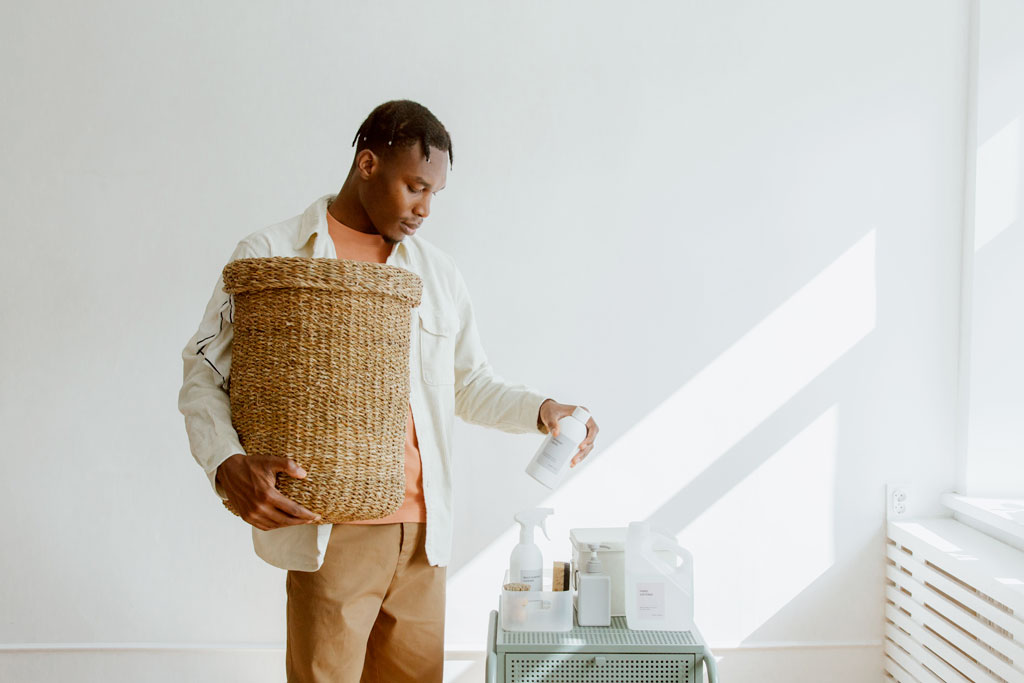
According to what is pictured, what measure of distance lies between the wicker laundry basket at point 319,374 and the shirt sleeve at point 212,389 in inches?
1.1

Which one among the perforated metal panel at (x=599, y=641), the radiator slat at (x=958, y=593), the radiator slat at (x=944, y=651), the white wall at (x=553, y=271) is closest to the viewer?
the perforated metal panel at (x=599, y=641)

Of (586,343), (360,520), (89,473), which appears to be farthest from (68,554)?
(586,343)

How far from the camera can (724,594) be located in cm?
215

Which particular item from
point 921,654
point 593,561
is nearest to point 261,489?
point 593,561

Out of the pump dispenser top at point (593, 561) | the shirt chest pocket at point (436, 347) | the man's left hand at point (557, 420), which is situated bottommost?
the pump dispenser top at point (593, 561)

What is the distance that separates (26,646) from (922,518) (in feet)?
7.65

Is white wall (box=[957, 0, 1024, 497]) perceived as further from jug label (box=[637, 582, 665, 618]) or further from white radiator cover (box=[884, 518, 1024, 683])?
jug label (box=[637, 582, 665, 618])

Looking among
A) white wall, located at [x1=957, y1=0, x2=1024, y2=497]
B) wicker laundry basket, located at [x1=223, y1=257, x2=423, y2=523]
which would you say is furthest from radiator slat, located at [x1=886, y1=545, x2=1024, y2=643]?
wicker laundry basket, located at [x1=223, y1=257, x2=423, y2=523]

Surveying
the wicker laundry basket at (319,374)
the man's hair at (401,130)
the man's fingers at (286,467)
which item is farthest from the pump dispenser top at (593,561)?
the man's hair at (401,130)

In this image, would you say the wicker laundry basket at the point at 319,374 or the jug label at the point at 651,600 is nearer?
the wicker laundry basket at the point at 319,374

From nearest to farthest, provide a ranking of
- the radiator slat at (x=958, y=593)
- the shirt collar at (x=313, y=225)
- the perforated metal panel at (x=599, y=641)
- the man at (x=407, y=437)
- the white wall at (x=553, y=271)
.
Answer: the man at (x=407, y=437), the shirt collar at (x=313, y=225), the perforated metal panel at (x=599, y=641), the radiator slat at (x=958, y=593), the white wall at (x=553, y=271)

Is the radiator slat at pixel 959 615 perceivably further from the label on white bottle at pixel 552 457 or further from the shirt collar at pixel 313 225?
the shirt collar at pixel 313 225

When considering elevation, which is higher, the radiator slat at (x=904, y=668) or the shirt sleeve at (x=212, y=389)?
the shirt sleeve at (x=212, y=389)

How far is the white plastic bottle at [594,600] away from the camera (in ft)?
5.23
